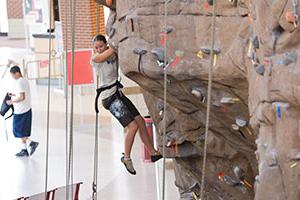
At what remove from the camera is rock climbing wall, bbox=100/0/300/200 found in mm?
4645

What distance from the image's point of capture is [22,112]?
44.1 feet

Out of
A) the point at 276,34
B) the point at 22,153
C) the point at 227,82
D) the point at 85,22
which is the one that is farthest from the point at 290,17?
the point at 85,22

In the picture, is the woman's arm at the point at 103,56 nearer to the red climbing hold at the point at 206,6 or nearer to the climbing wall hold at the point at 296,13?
the red climbing hold at the point at 206,6

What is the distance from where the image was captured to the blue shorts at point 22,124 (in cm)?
1348

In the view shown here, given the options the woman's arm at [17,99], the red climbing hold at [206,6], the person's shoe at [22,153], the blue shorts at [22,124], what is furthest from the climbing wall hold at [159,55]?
the person's shoe at [22,153]

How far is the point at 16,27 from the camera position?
112ft

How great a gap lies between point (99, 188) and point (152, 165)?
5.86ft

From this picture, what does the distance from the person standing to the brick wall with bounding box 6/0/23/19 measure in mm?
19519

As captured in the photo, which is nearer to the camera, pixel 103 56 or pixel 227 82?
pixel 227 82

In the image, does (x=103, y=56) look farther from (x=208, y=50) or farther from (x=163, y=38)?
(x=208, y=50)

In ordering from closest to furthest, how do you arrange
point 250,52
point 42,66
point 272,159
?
point 272,159, point 250,52, point 42,66

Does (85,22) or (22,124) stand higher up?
(85,22)

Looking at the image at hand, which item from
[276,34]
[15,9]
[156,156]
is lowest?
[15,9]

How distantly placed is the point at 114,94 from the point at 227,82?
249 cm
